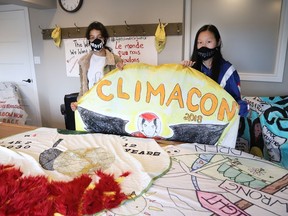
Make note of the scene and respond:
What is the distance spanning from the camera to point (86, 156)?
1240 millimetres

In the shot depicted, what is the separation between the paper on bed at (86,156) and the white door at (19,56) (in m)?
1.83

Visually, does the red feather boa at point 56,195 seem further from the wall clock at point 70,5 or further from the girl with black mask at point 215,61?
the wall clock at point 70,5

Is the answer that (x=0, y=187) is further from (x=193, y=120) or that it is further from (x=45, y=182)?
(x=193, y=120)

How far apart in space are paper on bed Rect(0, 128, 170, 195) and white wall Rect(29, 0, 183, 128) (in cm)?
133

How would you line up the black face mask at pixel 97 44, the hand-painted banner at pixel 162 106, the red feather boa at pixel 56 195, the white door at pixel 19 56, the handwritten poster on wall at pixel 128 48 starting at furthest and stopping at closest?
the white door at pixel 19 56
the handwritten poster on wall at pixel 128 48
the black face mask at pixel 97 44
the hand-painted banner at pixel 162 106
the red feather boa at pixel 56 195

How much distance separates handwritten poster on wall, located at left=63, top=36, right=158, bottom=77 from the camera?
2.45 m

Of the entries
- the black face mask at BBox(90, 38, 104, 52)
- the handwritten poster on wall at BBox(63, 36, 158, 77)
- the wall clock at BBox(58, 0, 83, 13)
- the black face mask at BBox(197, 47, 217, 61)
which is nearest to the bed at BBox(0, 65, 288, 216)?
the black face mask at BBox(197, 47, 217, 61)

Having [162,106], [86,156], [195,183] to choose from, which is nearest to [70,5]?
[162,106]

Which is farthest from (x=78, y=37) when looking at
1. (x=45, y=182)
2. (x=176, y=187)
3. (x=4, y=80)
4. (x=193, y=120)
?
(x=176, y=187)

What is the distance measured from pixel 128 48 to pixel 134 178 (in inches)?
71.0

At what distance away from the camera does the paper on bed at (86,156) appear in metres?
1.06

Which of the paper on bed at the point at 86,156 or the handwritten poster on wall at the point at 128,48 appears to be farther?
the handwritten poster on wall at the point at 128,48

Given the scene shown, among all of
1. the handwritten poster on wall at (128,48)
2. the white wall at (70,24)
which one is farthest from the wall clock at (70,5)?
the handwritten poster on wall at (128,48)

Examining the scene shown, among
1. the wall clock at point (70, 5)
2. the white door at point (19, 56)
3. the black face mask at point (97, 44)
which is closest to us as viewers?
the black face mask at point (97, 44)
